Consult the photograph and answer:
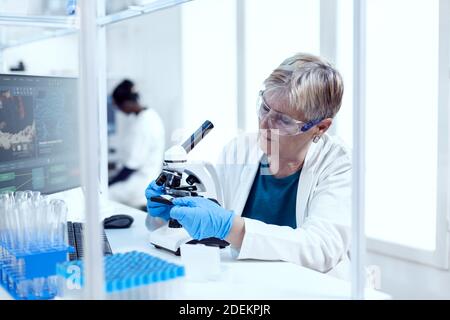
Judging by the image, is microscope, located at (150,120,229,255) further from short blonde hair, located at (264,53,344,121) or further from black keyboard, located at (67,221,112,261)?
short blonde hair, located at (264,53,344,121)

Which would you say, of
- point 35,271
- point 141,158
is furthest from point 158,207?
point 141,158

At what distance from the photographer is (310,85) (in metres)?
1.60

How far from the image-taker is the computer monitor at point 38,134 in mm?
1495

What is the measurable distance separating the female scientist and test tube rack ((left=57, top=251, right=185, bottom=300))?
354mm

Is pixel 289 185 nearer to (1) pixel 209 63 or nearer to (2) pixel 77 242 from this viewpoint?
(2) pixel 77 242

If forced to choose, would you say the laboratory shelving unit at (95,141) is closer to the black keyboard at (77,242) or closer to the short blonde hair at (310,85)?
the black keyboard at (77,242)

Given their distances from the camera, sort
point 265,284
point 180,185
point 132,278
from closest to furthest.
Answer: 1. point 132,278
2. point 265,284
3. point 180,185

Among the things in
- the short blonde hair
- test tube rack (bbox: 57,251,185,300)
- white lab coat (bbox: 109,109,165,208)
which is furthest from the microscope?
white lab coat (bbox: 109,109,165,208)

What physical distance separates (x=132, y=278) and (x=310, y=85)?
0.95m

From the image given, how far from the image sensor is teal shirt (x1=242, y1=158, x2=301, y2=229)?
5.74ft

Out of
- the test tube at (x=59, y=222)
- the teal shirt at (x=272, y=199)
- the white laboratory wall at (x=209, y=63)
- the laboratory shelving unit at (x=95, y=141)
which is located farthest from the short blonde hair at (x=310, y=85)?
the white laboratory wall at (x=209, y=63)

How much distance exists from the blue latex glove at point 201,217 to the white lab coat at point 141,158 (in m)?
2.68

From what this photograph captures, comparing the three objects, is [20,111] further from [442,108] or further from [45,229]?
[442,108]

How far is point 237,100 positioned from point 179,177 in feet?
7.06
